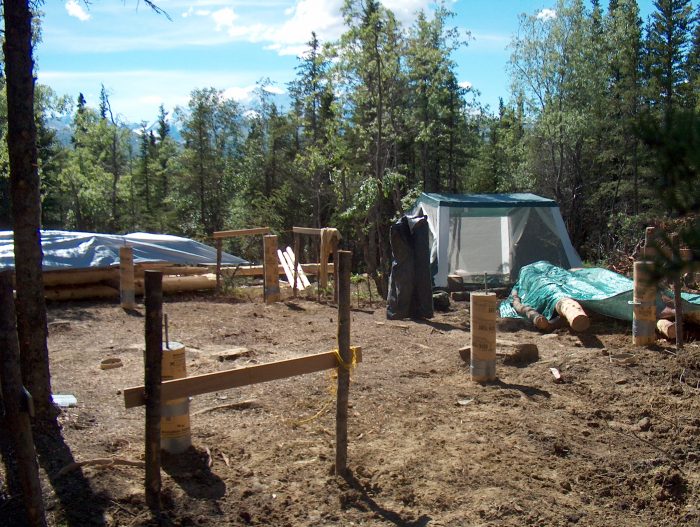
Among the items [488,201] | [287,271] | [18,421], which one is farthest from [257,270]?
[18,421]

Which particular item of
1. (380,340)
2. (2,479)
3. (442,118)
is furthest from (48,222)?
(2,479)

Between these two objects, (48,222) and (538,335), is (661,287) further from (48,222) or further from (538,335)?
(48,222)

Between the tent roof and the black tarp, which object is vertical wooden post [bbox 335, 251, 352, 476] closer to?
the black tarp

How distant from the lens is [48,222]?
34250mm

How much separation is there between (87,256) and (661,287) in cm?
1222

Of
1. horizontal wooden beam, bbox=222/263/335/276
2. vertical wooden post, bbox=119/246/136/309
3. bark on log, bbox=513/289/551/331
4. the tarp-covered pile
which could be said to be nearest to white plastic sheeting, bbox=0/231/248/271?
horizontal wooden beam, bbox=222/263/335/276

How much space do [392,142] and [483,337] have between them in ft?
41.3

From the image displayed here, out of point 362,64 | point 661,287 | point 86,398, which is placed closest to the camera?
point 661,287

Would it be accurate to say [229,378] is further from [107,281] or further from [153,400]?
[107,281]

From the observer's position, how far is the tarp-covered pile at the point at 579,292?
27.2 ft

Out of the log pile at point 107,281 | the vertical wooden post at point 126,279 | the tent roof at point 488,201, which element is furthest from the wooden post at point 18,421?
the tent roof at point 488,201

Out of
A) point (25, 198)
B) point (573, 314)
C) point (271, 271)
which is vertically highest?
point (25, 198)

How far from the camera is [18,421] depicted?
10.4 feet

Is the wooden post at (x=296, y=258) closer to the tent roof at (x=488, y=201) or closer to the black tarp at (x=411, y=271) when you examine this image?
the black tarp at (x=411, y=271)
